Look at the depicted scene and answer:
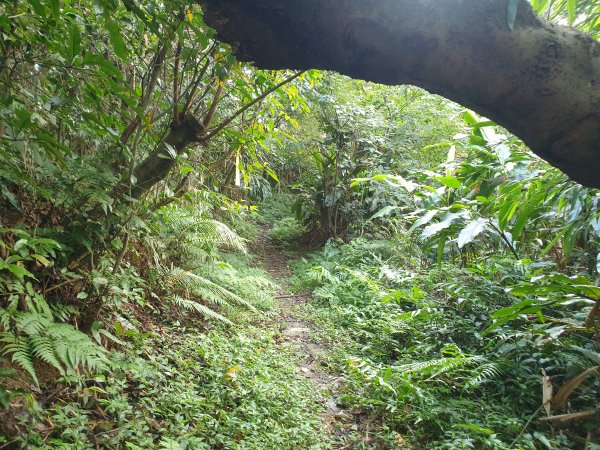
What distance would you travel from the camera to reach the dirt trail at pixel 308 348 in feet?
9.37

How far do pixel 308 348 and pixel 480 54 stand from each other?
11.3ft

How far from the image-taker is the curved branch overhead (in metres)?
0.81

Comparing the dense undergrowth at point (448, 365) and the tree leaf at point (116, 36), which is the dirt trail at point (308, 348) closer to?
the dense undergrowth at point (448, 365)

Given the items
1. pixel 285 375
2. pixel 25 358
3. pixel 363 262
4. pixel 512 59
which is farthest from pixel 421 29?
pixel 363 262

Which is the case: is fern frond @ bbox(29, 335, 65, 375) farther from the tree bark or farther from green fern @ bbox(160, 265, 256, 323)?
green fern @ bbox(160, 265, 256, 323)

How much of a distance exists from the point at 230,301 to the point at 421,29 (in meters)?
3.84

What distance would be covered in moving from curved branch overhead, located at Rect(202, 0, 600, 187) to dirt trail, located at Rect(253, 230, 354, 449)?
7.88 ft

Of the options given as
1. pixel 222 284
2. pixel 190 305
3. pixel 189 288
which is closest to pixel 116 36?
pixel 190 305

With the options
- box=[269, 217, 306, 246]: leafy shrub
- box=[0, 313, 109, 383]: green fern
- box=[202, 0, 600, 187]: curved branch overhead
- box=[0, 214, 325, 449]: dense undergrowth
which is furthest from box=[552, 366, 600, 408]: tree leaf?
box=[269, 217, 306, 246]: leafy shrub

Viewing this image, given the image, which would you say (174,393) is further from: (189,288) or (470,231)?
(470,231)

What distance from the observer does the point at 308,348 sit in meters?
3.88

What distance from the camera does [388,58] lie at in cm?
89

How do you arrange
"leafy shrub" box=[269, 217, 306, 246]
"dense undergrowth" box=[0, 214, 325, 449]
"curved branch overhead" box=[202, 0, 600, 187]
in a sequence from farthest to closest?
"leafy shrub" box=[269, 217, 306, 246] → "dense undergrowth" box=[0, 214, 325, 449] → "curved branch overhead" box=[202, 0, 600, 187]

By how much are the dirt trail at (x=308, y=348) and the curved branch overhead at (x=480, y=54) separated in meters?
2.40
